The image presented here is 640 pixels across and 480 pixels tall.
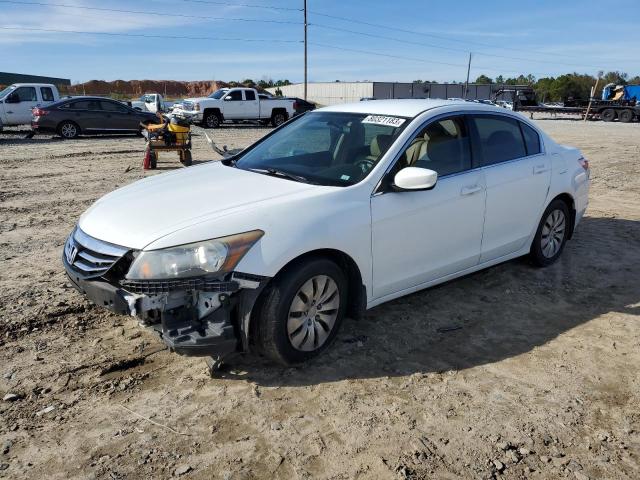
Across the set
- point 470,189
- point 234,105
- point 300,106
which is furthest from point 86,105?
point 470,189

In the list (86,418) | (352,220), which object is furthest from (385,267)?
(86,418)

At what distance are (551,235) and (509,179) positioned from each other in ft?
3.78

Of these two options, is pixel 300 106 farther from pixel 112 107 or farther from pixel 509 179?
pixel 509 179

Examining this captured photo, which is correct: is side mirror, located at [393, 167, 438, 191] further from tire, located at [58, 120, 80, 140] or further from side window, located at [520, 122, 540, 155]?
tire, located at [58, 120, 80, 140]

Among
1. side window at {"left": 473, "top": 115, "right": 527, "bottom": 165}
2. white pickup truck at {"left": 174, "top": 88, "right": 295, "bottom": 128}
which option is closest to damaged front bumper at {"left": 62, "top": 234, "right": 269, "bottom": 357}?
side window at {"left": 473, "top": 115, "right": 527, "bottom": 165}

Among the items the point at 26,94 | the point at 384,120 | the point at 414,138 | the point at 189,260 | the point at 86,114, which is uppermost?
the point at 384,120

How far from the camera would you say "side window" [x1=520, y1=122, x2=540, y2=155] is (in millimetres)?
5098

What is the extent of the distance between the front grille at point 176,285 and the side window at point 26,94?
20.3m

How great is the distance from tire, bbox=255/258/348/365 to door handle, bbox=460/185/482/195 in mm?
1335

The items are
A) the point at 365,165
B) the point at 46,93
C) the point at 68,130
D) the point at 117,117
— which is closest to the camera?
the point at 365,165

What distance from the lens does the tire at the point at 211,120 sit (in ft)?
80.6

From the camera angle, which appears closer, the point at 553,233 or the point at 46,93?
the point at 553,233

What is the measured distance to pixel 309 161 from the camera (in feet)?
13.6

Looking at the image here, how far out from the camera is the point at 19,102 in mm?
19781
